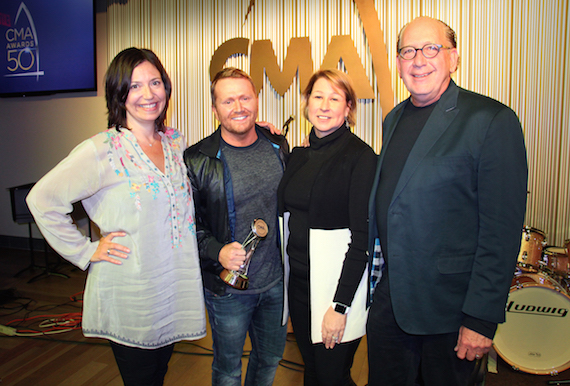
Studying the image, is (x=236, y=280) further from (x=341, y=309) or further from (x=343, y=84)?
(x=343, y=84)

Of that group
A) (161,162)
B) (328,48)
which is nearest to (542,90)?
(328,48)

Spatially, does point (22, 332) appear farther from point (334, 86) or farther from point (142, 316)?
point (334, 86)

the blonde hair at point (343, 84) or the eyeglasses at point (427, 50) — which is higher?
the eyeglasses at point (427, 50)

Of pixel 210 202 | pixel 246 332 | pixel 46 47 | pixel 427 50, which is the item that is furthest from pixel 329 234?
pixel 46 47

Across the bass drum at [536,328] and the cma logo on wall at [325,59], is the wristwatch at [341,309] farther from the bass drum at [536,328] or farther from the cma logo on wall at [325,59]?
the cma logo on wall at [325,59]

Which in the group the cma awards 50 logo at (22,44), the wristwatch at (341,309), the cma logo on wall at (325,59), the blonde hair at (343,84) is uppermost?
the cma awards 50 logo at (22,44)

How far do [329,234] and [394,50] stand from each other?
2.71m

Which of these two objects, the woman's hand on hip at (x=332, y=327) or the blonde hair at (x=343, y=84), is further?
the blonde hair at (x=343, y=84)

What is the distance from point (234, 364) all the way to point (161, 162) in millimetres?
987

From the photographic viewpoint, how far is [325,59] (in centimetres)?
359

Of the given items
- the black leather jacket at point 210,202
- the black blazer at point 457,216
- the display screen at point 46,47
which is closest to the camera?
the black blazer at point 457,216

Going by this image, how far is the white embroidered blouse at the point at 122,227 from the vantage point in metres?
1.42

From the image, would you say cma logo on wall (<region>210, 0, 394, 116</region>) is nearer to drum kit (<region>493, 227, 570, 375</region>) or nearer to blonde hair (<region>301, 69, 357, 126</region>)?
drum kit (<region>493, 227, 570, 375</region>)

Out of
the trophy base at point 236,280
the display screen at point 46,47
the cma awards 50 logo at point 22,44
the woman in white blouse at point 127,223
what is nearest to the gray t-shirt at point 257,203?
the trophy base at point 236,280
